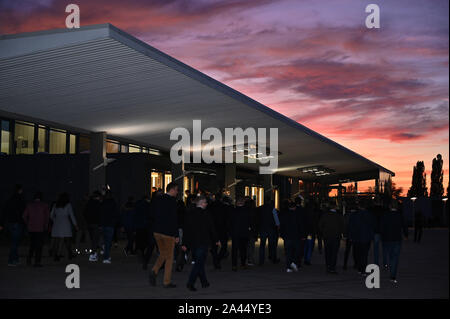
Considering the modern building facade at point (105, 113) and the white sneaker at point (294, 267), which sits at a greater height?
the modern building facade at point (105, 113)

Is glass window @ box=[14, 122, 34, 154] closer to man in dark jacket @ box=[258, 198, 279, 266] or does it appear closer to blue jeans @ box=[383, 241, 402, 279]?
man in dark jacket @ box=[258, 198, 279, 266]

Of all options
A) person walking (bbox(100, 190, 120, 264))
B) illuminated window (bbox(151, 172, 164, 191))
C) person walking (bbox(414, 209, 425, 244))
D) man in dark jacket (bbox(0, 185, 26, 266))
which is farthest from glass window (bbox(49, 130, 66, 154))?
person walking (bbox(414, 209, 425, 244))

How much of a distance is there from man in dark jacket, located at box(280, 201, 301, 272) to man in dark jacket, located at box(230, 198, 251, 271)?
849 mm

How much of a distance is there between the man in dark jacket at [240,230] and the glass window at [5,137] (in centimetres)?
1305

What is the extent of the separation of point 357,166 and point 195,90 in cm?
3294

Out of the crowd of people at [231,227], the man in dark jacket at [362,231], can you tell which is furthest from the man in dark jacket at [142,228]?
the man in dark jacket at [362,231]

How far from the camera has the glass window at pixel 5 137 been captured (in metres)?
24.9

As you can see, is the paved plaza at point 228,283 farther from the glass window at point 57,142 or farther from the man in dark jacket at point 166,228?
the glass window at point 57,142

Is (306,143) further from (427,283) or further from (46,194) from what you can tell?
(427,283)

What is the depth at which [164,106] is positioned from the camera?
18.9 m

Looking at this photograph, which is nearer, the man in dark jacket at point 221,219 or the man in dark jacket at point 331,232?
the man in dark jacket at point 331,232

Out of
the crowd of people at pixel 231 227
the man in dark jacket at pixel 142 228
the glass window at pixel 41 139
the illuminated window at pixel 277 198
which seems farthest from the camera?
the illuminated window at pixel 277 198

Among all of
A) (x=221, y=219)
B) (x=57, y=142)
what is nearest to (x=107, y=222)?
(x=221, y=219)

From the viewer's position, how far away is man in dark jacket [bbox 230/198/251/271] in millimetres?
15000
